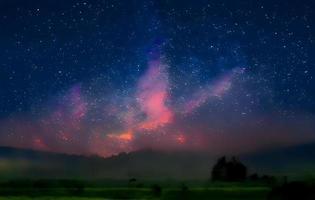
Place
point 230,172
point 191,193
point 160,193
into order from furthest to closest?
point 230,172, point 160,193, point 191,193

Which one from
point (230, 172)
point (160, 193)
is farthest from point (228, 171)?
point (160, 193)

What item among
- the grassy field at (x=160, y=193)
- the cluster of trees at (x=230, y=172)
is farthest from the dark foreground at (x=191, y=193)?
the cluster of trees at (x=230, y=172)

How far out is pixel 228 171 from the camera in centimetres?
10938

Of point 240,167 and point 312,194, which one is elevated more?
point 240,167

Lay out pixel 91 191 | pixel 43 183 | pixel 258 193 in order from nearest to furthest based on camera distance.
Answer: pixel 258 193 → pixel 91 191 → pixel 43 183

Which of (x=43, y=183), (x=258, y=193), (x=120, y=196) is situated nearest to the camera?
(x=258, y=193)

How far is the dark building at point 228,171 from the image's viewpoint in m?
107

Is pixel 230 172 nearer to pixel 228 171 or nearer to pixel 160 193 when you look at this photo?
pixel 228 171

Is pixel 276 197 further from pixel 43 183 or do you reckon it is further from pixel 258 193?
pixel 43 183

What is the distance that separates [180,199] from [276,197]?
1438cm

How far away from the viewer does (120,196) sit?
81000mm

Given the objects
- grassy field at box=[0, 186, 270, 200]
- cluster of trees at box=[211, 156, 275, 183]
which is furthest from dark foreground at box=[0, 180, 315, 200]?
cluster of trees at box=[211, 156, 275, 183]

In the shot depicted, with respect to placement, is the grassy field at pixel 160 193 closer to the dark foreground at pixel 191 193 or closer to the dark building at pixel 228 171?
the dark foreground at pixel 191 193

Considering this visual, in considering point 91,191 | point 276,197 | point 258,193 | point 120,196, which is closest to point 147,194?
point 120,196
